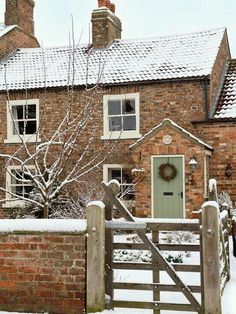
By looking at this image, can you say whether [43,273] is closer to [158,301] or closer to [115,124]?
[158,301]

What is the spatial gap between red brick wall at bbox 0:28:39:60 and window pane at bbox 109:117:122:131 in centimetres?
678

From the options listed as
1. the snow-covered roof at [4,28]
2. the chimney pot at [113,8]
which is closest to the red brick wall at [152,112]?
the snow-covered roof at [4,28]

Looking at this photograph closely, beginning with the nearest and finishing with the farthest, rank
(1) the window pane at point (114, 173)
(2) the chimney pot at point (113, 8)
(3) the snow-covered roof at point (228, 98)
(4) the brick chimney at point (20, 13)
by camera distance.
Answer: (3) the snow-covered roof at point (228, 98), (1) the window pane at point (114, 173), (2) the chimney pot at point (113, 8), (4) the brick chimney at point (20, 13)

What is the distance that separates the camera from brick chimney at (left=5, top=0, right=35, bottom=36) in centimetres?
2319

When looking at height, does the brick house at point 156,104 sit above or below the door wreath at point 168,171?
above

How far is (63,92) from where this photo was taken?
18.5 metres

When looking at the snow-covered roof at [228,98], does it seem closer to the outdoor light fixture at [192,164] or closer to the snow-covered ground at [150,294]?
the outdoor light fixture at [192,164]

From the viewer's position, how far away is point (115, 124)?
18219 millimetres

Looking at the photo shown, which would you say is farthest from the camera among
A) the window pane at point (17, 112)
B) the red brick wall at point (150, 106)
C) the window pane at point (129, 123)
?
the window pane at point (17, 112)

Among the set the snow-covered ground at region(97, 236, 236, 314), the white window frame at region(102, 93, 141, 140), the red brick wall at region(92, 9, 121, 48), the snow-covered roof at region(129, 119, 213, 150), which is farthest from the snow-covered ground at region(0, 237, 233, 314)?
the red brick wall at region(92, 9, 121, 48)

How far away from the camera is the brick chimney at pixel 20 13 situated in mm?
23188

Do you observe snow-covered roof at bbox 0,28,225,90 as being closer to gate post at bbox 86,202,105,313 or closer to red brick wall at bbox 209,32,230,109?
red brick wall at bbox 209,32,230,109

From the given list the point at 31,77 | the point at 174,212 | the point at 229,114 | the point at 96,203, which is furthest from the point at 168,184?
the point at 96,203

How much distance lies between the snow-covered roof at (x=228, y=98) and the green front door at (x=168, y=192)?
2652mm
